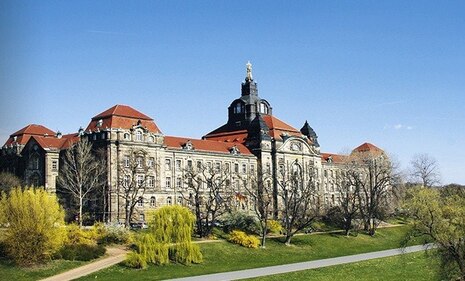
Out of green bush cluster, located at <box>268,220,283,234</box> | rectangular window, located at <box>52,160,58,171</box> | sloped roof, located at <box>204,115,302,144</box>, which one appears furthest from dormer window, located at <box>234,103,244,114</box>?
green bush cluster, located at <box>268,220,283,234</box>

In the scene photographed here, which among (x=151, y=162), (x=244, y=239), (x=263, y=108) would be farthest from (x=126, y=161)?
(x=263, y=108)

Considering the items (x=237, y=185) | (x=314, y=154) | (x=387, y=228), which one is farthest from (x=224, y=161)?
(x=387, y=228)

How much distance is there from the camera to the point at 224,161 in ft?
280

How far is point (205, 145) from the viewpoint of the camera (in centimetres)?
8488

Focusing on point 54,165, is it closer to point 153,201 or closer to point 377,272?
point 153,201

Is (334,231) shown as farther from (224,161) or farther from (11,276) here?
(11,276)

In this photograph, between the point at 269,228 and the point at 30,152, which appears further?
the point at 30,152

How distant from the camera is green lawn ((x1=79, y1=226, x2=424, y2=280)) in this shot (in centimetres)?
4384

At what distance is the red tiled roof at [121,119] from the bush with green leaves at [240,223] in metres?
16.9

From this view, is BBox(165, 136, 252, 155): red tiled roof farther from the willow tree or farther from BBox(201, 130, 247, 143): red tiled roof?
the willow tree

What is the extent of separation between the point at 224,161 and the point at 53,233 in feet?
139

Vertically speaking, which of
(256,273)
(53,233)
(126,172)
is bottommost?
(256,273)

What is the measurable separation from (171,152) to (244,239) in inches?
949

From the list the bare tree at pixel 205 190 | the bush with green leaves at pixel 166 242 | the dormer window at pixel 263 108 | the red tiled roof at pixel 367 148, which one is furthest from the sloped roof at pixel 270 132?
the bush with green leaves at pixel 166 242
